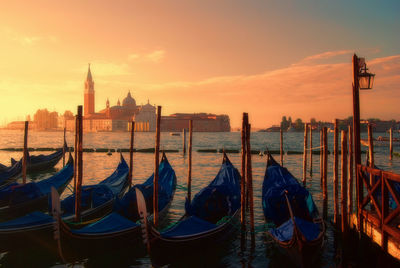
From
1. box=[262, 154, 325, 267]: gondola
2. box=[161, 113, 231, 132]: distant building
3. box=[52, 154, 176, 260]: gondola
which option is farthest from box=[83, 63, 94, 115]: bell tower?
box=[52, 154, 176, 260]: gondola

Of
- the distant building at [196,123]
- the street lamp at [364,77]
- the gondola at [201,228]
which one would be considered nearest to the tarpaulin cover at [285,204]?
the gondola at [201,228]

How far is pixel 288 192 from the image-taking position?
7.71 metres

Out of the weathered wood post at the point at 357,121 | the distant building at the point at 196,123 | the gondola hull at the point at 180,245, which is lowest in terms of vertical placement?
the gondola hull at the point at 180,245

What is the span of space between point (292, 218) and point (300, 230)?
457 millimetres

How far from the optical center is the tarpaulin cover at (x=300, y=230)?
6181mm

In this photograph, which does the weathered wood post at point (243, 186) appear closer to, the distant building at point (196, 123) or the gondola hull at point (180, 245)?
the gondola hull at point (180, 245)

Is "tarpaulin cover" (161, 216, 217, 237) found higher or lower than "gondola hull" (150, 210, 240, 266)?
higher

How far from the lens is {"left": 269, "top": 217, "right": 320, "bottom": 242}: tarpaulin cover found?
618 cm

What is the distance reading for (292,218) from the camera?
19.7 ft

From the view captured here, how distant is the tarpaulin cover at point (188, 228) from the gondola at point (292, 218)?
→ 128cm

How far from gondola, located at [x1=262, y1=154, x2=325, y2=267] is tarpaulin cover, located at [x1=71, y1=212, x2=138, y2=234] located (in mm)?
2804

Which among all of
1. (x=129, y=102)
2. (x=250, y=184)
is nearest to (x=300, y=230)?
(x=250, y=184)

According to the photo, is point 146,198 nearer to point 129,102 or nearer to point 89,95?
point 89,95

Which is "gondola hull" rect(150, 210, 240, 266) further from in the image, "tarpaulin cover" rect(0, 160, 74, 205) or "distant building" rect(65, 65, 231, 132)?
"distant building" rect(65, 65, 231, 132)
